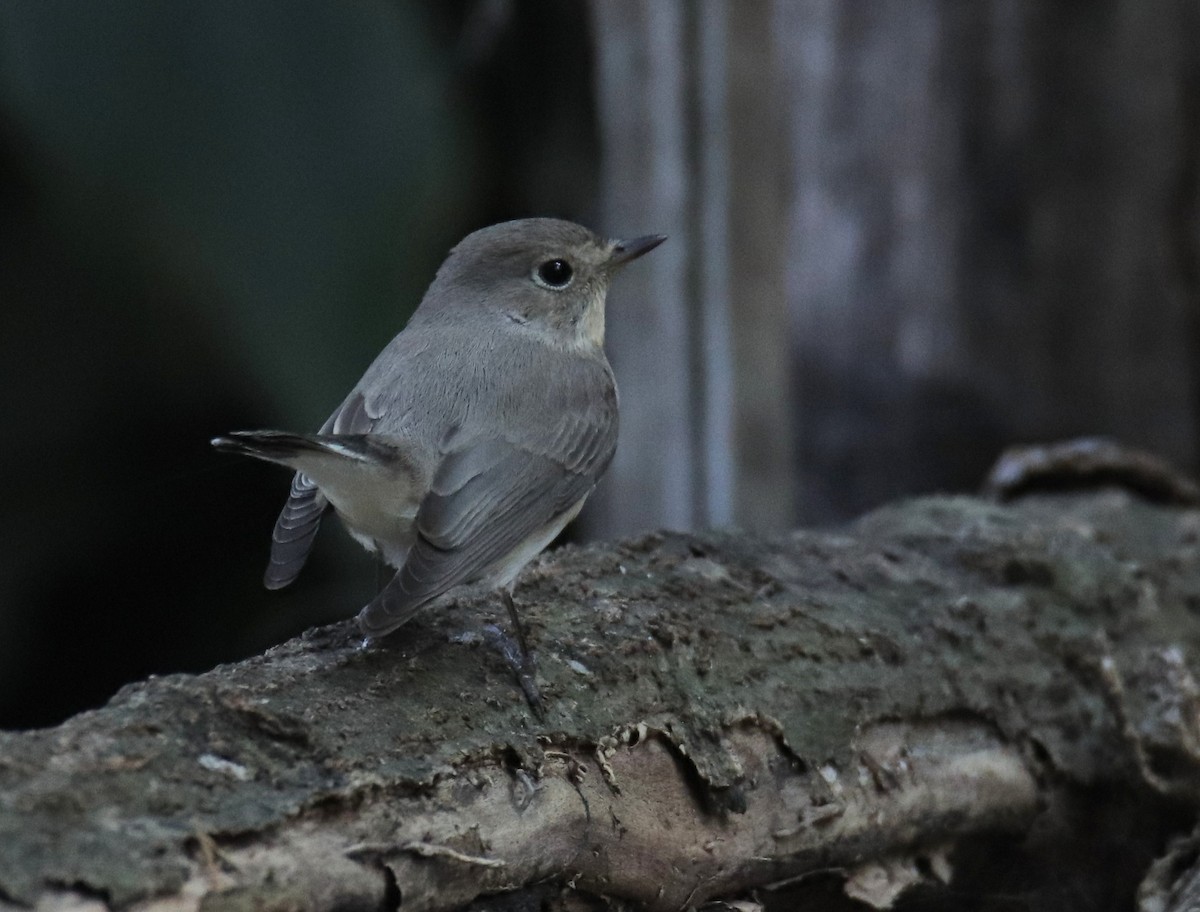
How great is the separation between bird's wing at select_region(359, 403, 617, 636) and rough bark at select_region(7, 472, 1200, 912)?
116mm

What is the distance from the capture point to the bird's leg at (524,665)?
6.89 feet

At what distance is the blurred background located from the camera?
351 cm

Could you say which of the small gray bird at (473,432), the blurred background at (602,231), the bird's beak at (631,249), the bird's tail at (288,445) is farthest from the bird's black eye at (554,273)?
the bird's tail at (288,445)

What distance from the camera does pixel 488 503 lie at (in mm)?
2334

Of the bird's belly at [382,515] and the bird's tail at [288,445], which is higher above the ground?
the bird's tail at [288,445]

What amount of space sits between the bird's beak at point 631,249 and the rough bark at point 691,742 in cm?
65

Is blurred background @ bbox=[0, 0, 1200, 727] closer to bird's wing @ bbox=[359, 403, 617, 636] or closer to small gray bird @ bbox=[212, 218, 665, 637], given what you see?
small gray bird @ bbox=[212, 218, 665, 637]

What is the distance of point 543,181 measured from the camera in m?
4.57

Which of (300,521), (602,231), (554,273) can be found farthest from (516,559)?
(602,231)

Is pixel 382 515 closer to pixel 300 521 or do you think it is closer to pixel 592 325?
pixel 300 521

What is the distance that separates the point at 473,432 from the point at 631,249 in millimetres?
795

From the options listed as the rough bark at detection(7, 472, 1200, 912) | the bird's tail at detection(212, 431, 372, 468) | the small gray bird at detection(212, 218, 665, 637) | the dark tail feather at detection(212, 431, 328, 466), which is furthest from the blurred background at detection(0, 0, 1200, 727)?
the dark tail feather at detection(212, 431, 328, 466)

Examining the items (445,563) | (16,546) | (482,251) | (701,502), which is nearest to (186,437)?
(16,546)

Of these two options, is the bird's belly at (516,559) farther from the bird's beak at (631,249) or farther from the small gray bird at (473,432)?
the bird's beak at (631,249)
